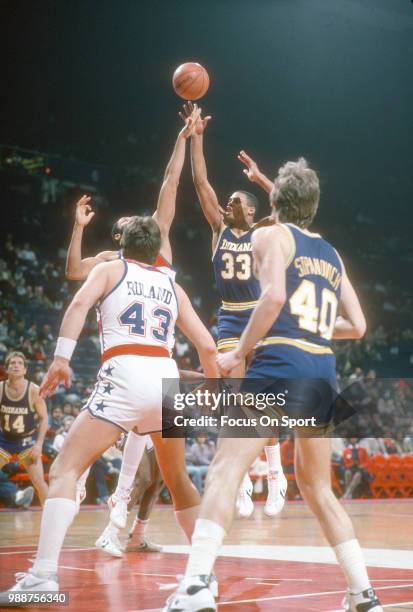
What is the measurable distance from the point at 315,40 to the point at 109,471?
1275 cm

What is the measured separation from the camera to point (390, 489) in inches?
678

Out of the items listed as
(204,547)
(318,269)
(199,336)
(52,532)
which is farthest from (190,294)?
(204,547)

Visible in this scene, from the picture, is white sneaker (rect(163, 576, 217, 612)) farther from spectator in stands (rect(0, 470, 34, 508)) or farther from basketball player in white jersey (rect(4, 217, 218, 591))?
spectator in stands (rect(0, 470, 34, 508))

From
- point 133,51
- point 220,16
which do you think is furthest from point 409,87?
point 133,51

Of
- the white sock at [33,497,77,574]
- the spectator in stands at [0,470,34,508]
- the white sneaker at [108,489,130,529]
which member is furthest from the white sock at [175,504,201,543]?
the spectator in stands at [0,470,34,508]

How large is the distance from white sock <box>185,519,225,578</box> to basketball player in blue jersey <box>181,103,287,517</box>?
127 inches

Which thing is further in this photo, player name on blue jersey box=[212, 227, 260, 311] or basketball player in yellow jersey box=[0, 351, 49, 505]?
basketball player in yellow jersey box=[0, 351, 49, 505]

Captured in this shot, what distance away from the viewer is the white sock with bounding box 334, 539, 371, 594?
140 inches

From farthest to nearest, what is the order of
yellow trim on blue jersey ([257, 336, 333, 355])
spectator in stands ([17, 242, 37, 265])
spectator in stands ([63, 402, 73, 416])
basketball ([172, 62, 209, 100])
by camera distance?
spectator in stands ([17, 242, 37, 265]) < spectator in stands ([63, 402, 73, 416]) < basketball ([172, 62, 209, 100]) < yellow trim on blue jersey ([257, 336, 333, 355])

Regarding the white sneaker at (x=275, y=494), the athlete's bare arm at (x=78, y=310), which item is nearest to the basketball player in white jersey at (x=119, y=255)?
the athlete's bare arm at (x=78, y=310)

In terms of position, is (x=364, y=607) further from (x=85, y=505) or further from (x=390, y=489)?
(x=390, y=489)

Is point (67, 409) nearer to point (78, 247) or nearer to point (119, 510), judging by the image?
point (119, 510)

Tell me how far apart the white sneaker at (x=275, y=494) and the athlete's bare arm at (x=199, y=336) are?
243 centimetres

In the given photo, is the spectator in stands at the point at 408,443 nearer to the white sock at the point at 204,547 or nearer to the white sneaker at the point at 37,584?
the white sneaker at the point at 37,584
